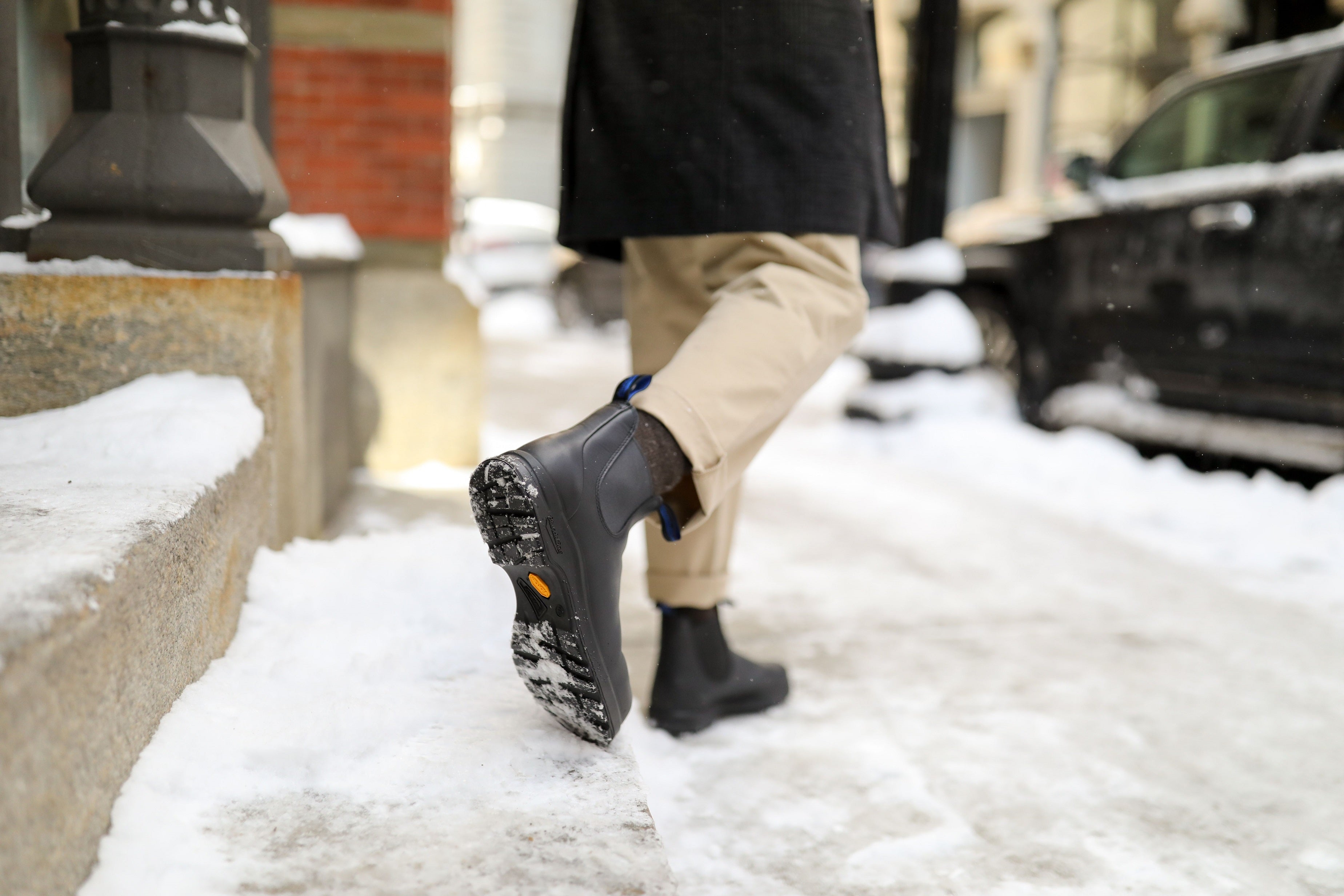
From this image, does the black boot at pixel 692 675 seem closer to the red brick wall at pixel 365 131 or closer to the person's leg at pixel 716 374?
the person's leg at pixel 716 374

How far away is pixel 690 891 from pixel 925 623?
1.31 m

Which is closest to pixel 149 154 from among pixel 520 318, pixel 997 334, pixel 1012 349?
pixel 1012 349

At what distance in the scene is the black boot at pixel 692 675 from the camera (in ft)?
6.02

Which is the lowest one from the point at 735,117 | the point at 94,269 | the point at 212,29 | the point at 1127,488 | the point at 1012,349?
the point at 1127,488

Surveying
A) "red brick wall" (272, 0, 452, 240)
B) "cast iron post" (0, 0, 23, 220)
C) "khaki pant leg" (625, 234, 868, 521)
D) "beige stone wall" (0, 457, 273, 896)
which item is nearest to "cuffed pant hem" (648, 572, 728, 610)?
"khaki pant leg" (625, 234, 868, 521)

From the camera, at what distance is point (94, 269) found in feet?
5.19

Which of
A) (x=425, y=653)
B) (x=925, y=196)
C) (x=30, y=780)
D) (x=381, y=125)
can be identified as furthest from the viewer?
(x=925, y=196)

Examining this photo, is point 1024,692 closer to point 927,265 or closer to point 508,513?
point 508,513

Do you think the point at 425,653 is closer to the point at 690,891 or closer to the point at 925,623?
the point at 690,891

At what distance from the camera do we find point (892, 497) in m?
3.84

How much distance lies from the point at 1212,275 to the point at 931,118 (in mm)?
1766

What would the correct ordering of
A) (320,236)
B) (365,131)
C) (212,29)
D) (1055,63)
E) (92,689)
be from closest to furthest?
(92,689), (212,29), (320,236), (365,131), (1055,63)

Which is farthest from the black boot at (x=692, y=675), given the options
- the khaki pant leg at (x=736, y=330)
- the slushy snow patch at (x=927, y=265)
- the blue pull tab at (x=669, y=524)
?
the slushy snow patch at (x=927, y=265)

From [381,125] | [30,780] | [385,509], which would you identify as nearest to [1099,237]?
[381,125]
